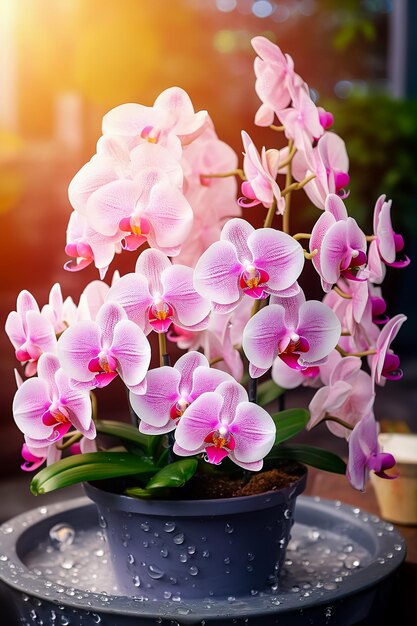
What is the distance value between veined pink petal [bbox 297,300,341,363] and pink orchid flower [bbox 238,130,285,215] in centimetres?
7

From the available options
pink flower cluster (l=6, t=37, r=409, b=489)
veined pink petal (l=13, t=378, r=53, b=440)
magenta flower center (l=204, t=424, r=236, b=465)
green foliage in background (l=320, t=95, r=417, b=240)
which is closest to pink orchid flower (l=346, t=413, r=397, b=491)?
pink flower cluster (l=6, t=37, r=409, b=489)

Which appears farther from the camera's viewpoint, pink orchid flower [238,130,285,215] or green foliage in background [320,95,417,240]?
green foliage in background [320,95,417,240]

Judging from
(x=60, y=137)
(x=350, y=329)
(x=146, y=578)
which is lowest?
(x=60, y=137)

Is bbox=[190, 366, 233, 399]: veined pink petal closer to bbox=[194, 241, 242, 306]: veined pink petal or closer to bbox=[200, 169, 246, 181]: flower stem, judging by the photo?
bbox=[194, 241, 242, 306]: veined pink petal

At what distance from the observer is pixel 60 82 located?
13.2ft

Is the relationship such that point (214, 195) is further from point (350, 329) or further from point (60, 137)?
point (60, 137)

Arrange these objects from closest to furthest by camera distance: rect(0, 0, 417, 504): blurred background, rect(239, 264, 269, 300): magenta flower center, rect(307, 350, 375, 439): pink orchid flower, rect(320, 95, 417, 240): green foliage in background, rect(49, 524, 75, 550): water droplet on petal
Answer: rect(239, 264, 269, 300): magenta flower center < rect(307, 350, 375, 439): pink orchid flower < rect(49, 524, 75, 550): water droplet on petal < rect(0, 0, 417, 504): blurred background < rect(320, 95, 417, 240): green foliage in background

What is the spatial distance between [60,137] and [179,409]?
11.2 feet

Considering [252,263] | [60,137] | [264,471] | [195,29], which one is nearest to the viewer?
[252,263]

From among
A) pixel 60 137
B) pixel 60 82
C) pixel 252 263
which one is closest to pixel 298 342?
pixel 252 263

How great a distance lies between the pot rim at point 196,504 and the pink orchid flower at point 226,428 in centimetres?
3

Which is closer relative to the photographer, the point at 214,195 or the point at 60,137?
the point at 214,195

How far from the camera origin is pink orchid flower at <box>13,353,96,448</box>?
0.55m

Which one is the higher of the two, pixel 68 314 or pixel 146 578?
pixel 68 314
